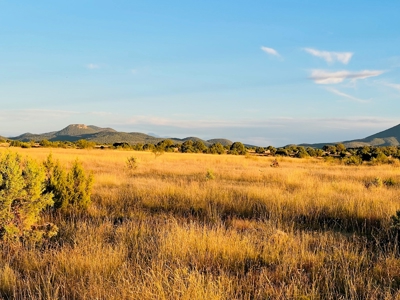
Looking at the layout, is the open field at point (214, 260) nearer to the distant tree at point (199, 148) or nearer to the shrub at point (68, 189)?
the shrub at point (68, 189)

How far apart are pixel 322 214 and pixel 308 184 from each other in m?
4.64

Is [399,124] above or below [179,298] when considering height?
above

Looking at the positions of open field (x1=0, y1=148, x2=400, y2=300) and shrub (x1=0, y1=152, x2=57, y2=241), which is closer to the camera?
open field (x1=0, y1=148, x2=400, y2=300)

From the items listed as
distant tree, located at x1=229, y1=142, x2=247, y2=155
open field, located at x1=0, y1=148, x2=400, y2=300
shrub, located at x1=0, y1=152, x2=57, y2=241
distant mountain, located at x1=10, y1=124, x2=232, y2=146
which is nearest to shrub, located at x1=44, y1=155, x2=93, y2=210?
open field, located at x1=0, y1=148, x2=400, y2=300

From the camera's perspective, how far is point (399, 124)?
17350 centimetres

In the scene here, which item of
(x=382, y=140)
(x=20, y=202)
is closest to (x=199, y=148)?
(x=20, y=202)

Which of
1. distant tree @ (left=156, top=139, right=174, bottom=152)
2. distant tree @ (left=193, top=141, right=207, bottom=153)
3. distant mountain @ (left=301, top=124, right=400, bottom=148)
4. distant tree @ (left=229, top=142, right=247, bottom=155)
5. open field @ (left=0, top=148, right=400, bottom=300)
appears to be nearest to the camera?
open field @ (left=0, top=148, right=400, bottom=300)

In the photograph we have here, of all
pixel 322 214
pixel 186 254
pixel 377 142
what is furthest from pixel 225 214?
pixel 377 142

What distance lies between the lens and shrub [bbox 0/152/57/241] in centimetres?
539

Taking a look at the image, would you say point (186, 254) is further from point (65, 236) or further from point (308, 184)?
point (308, 184)

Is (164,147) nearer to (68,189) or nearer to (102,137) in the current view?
(68,189)

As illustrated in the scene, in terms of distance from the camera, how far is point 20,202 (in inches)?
227

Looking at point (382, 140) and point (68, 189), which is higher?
point (382, 140)

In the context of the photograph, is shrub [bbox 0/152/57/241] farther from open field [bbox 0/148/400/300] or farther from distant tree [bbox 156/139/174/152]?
distant tree [bbox 156/139/174/152]
